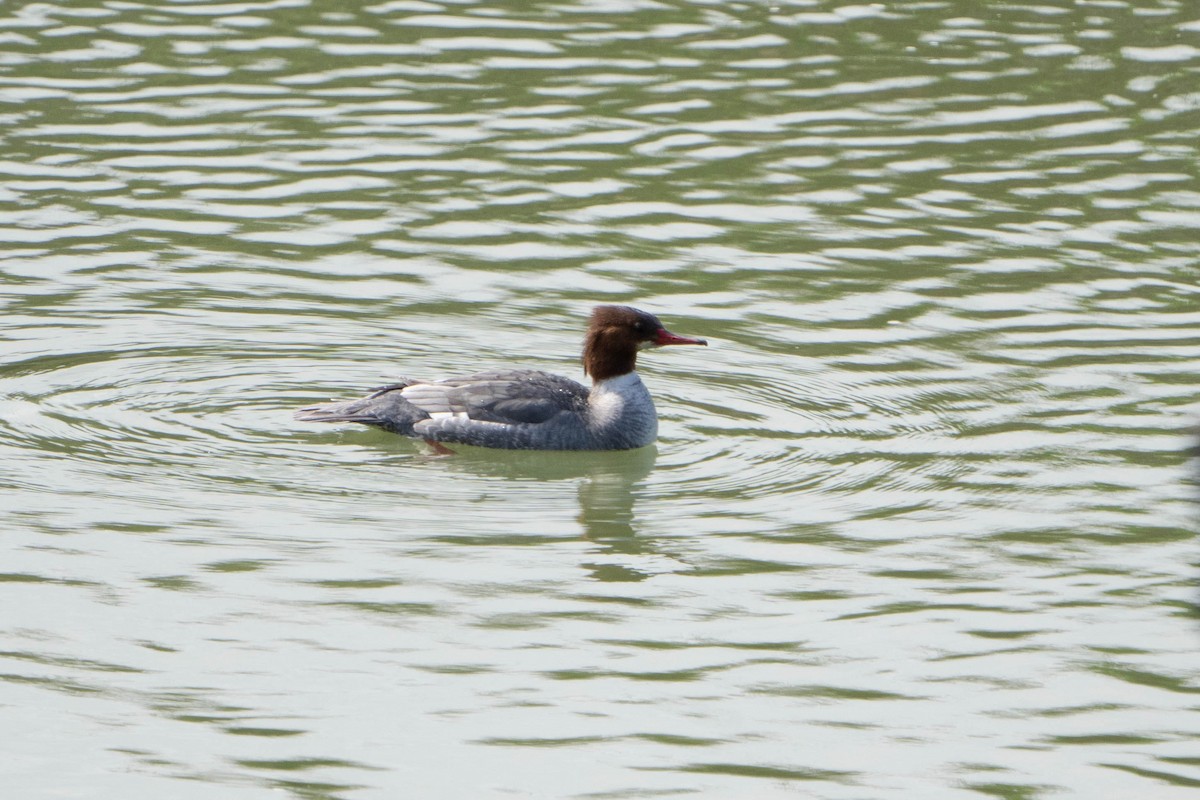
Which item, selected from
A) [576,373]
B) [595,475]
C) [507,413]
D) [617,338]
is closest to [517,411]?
[507,413]

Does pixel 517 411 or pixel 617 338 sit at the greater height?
pixel 617 338

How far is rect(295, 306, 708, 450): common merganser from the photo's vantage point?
12883 millimetres

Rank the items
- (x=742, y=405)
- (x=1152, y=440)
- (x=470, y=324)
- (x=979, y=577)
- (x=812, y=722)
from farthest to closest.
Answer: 1. (x=470, y=324)
2. (x=742, y=405)
3. (x=1152, y=440)
4. (x=979, y=577)
5. (x=812, y=722)

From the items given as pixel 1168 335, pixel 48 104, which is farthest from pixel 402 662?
pixel 48 104

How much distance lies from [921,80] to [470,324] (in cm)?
699

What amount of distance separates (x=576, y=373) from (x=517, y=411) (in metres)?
1.57

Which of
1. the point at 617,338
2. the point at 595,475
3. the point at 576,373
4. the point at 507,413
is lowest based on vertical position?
the point at 595,475

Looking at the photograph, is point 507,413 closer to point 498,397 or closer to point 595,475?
point 498,397

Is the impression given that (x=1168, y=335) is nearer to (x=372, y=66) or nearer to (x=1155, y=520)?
(x=1155, y=520)

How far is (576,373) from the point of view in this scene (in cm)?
1437

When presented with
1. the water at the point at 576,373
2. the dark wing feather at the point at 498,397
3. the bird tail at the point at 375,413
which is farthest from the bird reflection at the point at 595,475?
the bird tail at the point at 375,413

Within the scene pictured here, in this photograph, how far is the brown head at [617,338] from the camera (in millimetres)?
13148

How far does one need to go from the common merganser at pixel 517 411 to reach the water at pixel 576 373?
18cm

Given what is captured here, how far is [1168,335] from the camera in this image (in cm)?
1432
